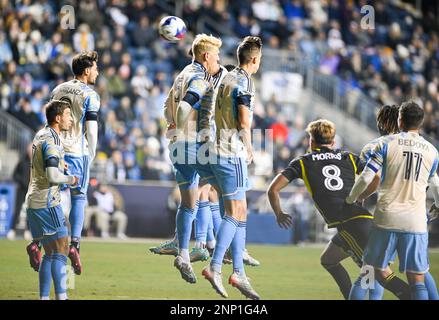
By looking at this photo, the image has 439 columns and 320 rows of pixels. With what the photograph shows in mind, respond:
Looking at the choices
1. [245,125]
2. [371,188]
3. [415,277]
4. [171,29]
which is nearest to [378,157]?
[371,188]

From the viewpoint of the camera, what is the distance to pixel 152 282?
425 inches

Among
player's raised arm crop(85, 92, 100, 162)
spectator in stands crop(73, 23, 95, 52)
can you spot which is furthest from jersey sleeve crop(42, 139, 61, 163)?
spectator in stands crop(73, 23, 95, 52)

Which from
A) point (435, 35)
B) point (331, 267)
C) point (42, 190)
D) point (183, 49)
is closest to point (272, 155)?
Result: point (183, 49)

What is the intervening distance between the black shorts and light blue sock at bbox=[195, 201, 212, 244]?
68.5 inches

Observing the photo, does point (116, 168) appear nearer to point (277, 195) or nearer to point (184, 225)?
point (184, 225)

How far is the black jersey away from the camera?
880cm

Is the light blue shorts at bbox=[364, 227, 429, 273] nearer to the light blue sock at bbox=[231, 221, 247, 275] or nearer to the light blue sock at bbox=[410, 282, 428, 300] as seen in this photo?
the light blue sock at bbox=[410, 282, 428, 300]

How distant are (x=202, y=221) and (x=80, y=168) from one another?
1558 mm

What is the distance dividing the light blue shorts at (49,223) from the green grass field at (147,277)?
1114mm

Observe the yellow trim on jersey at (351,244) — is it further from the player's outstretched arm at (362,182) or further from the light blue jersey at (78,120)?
the light blue jersey at (78,120)

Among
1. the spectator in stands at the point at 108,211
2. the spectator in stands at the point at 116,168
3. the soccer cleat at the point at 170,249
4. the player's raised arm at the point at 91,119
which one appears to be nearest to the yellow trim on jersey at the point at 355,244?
the soccer cleat at the point at 170,249

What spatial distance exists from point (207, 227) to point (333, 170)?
1869mm

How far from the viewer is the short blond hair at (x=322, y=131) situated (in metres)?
8.94

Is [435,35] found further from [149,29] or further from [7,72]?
[7,72]
